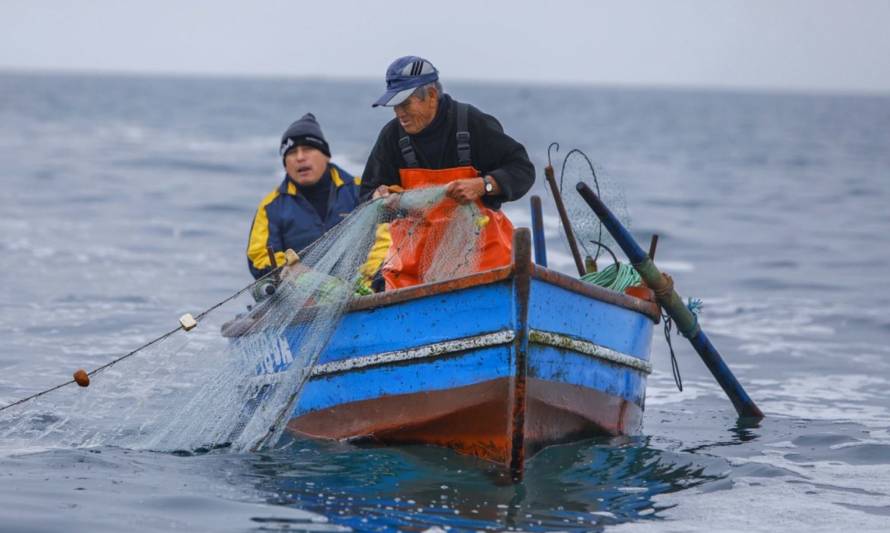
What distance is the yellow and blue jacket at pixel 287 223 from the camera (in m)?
8.03

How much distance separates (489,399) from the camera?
6.50 meters

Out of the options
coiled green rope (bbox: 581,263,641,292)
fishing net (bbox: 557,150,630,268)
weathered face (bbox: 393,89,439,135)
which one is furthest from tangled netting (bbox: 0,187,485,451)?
fishing net (bbox: 557,150,630,268)

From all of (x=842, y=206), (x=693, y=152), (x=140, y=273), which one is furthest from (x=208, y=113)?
(x=140, y=273)

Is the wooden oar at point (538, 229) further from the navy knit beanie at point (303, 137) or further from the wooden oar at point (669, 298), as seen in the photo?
the navy knit beanie at point (303, 137)

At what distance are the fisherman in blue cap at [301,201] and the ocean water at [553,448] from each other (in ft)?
4.36

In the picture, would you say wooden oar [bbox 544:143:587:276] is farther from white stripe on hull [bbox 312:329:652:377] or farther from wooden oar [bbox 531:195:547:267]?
white stripe on hull [bbox 312:329:652:377]

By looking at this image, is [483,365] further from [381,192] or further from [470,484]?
[381,192]

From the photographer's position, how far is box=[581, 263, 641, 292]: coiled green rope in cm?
785

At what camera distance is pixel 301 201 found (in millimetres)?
8180

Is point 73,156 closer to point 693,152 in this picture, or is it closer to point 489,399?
point 693,152

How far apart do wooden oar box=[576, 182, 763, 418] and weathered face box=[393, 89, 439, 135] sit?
1.05 meters

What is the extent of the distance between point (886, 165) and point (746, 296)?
2640cm

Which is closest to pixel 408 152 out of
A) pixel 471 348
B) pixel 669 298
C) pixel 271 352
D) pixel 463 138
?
pixel 463 138

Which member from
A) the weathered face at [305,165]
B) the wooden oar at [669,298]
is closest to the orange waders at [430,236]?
the wooden oar at [669,298]
